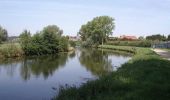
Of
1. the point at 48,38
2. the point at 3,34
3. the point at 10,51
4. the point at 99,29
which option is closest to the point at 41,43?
the point at 48,38

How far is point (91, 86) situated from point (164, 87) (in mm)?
3149

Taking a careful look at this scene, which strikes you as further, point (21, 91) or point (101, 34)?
point (101, 34)

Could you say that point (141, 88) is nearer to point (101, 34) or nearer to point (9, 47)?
point (9, 47)

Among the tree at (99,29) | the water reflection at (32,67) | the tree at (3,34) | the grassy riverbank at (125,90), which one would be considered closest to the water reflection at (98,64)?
the water reflection at (32,67)

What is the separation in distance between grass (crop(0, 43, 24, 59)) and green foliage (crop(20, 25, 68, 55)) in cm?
188

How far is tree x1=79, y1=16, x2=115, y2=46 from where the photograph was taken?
103 meters

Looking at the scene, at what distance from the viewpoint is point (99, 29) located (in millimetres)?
102125

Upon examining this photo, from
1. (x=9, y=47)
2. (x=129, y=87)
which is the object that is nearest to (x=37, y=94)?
(x=129, y=87)

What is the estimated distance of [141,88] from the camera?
42.0 ft

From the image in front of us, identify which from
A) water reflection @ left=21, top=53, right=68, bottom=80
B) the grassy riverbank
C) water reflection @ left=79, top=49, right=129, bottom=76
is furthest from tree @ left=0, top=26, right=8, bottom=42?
the grassy riverbank

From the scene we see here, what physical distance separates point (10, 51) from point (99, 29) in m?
59.5

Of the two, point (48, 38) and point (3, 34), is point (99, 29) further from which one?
point (48, 38)

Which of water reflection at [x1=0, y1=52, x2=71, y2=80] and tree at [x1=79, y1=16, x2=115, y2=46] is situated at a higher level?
tree at [x1=79, y1=16, x2=115, y2=46]

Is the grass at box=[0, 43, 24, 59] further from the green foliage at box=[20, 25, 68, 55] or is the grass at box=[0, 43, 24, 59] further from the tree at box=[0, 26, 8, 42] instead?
the tree at box=[0, 26, 8, 42]
